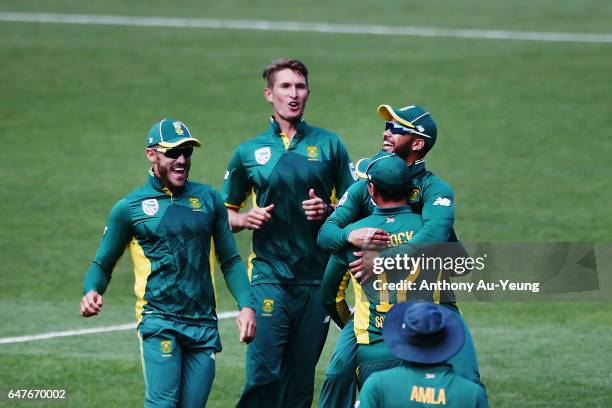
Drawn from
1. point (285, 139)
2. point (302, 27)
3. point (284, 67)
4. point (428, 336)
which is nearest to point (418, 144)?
point (285, 139)

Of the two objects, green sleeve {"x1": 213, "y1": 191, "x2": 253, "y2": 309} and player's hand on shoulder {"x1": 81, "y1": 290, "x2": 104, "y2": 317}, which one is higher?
green sleeve {"x1": 213, "y1": 191, "x2": 253, "y2": 309}

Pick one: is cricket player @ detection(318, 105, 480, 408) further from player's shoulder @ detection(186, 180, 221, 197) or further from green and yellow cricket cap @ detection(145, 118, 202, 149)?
green and yellow cricket cap @ detection(145, 118, 202, 149)

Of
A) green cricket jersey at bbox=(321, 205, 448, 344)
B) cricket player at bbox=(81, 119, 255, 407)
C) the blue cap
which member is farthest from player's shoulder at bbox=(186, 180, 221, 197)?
the blue cap

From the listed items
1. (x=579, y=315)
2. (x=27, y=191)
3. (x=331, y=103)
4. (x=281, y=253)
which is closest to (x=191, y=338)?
(x=281, y=253)

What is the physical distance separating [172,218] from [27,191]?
11.6 meters

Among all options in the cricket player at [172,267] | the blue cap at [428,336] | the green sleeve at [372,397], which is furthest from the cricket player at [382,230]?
the green sleeve at [372,397]

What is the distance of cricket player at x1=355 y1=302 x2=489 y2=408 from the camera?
7.18 m

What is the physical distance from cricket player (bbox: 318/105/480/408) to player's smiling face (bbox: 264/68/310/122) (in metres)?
1.02

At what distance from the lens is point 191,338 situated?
359 inches

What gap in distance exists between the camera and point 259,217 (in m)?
10.4

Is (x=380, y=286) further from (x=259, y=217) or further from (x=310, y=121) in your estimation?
(x=310, y=121)

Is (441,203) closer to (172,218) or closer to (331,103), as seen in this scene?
(172,218)

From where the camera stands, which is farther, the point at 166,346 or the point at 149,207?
the point at 149,207

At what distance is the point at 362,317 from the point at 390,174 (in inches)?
40.8
